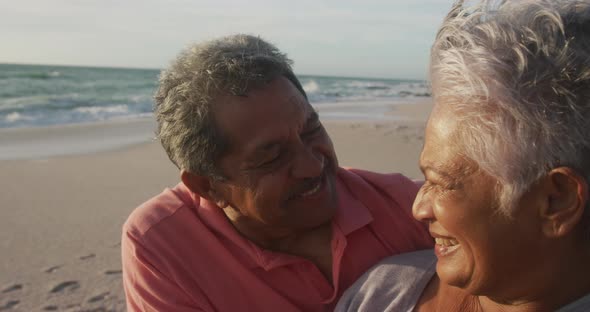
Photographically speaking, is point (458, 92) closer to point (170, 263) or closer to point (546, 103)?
point (546, 103)

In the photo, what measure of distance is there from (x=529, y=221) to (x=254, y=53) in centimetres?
122

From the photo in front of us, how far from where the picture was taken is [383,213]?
2340mm

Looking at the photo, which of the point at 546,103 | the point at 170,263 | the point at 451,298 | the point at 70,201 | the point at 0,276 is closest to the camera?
the point at 546,103

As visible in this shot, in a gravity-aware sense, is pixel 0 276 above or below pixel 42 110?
above

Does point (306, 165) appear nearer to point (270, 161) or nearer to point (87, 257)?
point (270, 161)

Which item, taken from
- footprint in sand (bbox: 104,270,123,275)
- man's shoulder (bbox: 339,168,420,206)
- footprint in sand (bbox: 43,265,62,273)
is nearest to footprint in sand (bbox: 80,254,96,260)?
footprint in sand (bbox: 43,265,62,273)

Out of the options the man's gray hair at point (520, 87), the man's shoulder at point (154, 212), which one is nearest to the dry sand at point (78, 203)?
the man's shoulder at point (154, 212)

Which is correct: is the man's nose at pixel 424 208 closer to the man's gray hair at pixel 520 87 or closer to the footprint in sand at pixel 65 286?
the man's gray hair at pixel 520 87

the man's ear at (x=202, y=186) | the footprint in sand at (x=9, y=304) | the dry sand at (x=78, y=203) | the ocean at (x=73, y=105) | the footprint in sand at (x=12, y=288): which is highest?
the man's ear at (x=202, y=186)

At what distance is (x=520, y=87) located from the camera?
1.31 m

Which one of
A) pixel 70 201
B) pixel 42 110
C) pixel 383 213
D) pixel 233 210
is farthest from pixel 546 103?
pixel 42 110

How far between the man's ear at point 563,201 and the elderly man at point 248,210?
3.02ft

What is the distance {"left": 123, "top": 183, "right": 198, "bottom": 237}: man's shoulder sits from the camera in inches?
87.0

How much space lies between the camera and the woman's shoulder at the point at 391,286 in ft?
6.29
